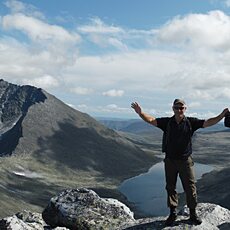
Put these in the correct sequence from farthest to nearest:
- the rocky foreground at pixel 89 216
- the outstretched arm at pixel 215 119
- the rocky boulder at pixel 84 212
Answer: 1. the rocky boulder at pixel 84 212
2. the rocky foreground at pixel 89 216
3. the outstretched arm at pixel 215 119

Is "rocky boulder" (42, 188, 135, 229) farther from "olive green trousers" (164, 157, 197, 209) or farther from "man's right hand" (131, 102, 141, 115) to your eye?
"man's right hand" (131, 102, 141, 115)

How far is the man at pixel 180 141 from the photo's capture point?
64.1 feet

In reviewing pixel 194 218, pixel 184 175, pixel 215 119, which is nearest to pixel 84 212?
pixel 194 218

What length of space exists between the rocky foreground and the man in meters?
2.54

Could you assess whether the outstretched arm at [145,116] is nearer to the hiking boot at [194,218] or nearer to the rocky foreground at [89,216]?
the hiking boot at [194,218]

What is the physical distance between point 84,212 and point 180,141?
29.1ft

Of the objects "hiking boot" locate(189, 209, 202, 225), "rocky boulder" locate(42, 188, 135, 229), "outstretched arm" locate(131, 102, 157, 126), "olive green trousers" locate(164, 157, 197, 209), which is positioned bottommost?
"rocky boulder" locate(42, 188, 135, 229)

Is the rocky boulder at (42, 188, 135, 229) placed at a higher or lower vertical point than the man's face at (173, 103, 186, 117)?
lower

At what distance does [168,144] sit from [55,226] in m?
10.3

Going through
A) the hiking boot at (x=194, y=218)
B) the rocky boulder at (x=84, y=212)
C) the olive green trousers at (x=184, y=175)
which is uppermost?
the olive green trousers at (x=184, y=175)

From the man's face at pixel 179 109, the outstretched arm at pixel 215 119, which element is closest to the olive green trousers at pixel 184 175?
the outstretched arm at pixel 215 119

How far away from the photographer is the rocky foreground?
2292 centimetres

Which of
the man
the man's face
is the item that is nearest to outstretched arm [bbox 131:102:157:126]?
the man

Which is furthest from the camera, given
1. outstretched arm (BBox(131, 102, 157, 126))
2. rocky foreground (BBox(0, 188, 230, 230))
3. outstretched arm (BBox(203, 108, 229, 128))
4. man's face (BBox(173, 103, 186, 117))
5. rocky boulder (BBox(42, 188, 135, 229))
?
rocky boulder (BBox(42, 188, 135, 229))
